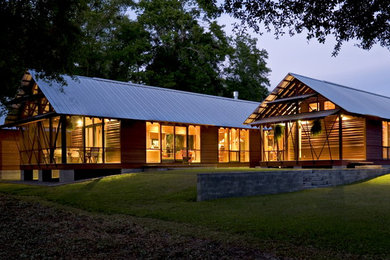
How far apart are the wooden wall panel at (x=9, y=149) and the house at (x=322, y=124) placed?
16.4m

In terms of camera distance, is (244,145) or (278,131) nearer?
(278,131)

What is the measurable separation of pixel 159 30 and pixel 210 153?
20712 mm

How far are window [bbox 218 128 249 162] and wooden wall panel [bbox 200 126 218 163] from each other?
918 mm

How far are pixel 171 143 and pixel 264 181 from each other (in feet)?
41.7

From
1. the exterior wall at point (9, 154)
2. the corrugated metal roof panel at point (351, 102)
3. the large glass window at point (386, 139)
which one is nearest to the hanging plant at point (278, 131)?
the corrugated metal roof panel at point (351, 102)

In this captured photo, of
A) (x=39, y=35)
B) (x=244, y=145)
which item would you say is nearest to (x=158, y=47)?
(x=244, y=145)

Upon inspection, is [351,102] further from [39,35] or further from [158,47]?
[158,47]

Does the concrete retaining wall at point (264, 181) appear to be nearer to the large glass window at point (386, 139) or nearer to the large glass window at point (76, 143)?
the large glass window at point (386, 139)

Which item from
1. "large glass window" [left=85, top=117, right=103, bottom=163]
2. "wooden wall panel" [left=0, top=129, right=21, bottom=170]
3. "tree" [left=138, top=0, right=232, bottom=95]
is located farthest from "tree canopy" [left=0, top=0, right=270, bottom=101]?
"large glass window" [left=85, top=117, right=103, bottom=163]

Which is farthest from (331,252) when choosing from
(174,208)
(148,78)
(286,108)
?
(148,78)

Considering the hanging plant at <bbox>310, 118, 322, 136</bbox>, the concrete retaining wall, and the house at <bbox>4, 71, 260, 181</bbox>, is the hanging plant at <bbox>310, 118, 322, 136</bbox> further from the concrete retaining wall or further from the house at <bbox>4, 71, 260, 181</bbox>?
the house at <bbox>4, 71, 260, 181</bbox>

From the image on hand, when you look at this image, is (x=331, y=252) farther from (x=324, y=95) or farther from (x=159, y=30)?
(x=159, y=30)

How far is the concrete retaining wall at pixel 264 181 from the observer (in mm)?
13980

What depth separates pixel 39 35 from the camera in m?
14.5
